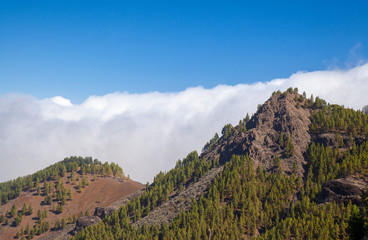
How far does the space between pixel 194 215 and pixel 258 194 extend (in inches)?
1545

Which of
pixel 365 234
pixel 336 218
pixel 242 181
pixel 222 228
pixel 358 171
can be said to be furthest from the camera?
pixel 242 181

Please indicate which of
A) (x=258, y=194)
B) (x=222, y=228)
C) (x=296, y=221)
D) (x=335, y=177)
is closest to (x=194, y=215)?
(x=222, y=228)

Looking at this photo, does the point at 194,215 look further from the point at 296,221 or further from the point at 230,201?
the point at 296,221

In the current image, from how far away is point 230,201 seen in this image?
178 metres

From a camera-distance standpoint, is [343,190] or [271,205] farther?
[271,205]

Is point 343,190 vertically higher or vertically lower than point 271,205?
higher

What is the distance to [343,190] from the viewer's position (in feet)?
487

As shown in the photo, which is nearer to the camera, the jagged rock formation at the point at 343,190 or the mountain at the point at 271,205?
the mountain at the point at 271,205

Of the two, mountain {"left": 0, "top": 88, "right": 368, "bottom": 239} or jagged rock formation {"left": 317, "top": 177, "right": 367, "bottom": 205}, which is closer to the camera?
mountain {"left": 0, "top": 88, "right": 368, "bottom": 239}

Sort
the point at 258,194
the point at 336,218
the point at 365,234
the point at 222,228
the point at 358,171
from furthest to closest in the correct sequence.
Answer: the point at 258,194 → the point at 358,171 → the point at 222,228 → the point at 336,218 → the point at 365,234

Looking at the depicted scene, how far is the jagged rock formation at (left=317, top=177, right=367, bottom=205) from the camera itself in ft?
474

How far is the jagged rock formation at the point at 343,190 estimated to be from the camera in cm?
14438

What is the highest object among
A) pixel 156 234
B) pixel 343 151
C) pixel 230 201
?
pixel 343 151

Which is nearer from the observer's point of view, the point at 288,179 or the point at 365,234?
the point at 365,234
